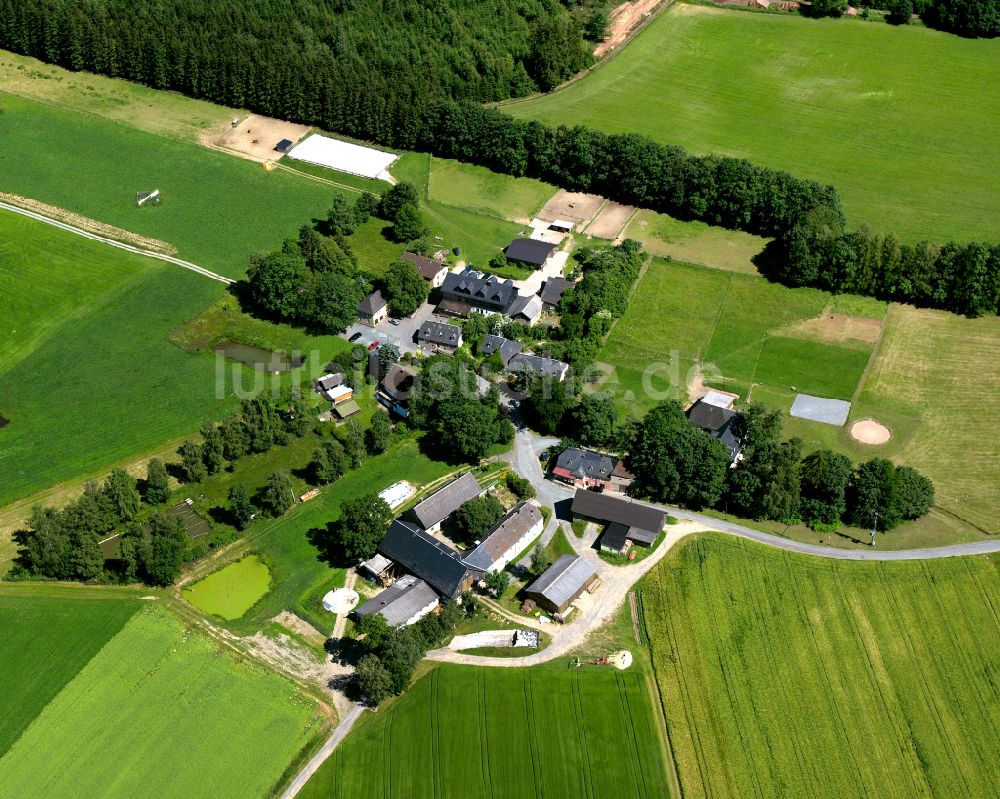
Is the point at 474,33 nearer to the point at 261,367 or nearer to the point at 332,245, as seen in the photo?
the point at 332,245

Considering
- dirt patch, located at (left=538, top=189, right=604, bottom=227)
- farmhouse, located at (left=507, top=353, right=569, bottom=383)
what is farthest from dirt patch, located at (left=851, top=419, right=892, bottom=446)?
dirt patch, located at (left=538, top=189, right=604, bottom=227)

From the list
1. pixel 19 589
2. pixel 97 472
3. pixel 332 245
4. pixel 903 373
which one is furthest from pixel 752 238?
pixel 19 589

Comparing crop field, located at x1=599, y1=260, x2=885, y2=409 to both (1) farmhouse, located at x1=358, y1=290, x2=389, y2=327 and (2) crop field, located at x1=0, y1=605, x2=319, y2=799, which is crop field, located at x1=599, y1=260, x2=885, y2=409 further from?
(2) crop field, located at x1=0, y1=605, x2=319, y2=799

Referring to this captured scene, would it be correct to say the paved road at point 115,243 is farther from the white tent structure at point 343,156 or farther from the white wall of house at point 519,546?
the white wall of house at point 519,546

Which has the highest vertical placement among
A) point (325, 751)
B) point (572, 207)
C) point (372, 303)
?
point (572, 207)

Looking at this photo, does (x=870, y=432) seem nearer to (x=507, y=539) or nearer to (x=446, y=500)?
(x=507, y=539)

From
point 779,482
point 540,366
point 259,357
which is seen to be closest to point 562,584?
point 779,482
